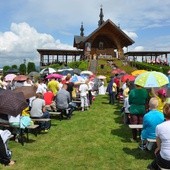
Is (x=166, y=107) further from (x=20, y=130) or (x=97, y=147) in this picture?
(x=20, y=130)

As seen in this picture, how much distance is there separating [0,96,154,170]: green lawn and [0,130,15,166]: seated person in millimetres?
199

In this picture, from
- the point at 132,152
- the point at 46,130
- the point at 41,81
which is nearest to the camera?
the point at 132,152

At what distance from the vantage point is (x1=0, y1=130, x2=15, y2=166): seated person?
24.4 ft

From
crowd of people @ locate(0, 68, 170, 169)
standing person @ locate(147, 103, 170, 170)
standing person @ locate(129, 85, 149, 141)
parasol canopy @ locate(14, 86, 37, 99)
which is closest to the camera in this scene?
standing person @ locate(147, 103, 170, 170)

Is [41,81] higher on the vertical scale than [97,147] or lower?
higher

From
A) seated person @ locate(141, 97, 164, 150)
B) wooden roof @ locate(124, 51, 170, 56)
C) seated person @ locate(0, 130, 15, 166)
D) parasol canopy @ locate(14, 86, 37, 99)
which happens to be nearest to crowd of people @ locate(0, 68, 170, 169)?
seated person @ locate(141, 97, 164, 150)

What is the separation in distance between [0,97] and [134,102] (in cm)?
377

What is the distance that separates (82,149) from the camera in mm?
Answer: 9117

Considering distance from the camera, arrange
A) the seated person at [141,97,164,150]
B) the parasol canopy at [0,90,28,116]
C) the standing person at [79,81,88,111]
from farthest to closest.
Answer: the standing person at [79,81,88,111], the parasol canopy at [0,90,28,116], the seated person at [141,97,164,150]

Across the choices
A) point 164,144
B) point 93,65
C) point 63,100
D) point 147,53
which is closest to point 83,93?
point 63,100

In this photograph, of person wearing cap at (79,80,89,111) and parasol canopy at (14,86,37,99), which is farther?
person wearing cap at (79,80,89,111)

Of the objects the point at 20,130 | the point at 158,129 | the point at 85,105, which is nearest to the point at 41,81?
the point at 85,105

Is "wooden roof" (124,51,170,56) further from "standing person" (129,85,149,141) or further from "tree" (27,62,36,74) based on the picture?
"standing person" (129,85,149,141)

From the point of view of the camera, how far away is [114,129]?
1185 centimetres
